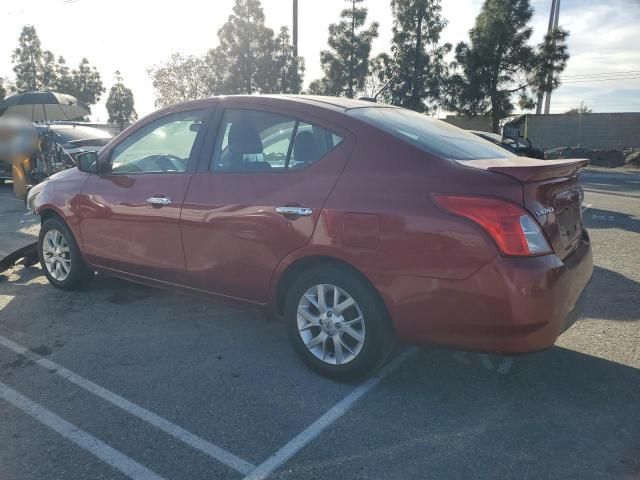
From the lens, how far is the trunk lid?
2783 mm

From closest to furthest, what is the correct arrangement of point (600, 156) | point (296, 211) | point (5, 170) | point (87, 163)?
1. point (296, 211)
2. point (87, 163)
3. point (5, 170)
4. point (600, 156)

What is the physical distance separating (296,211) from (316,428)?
4.07 feet

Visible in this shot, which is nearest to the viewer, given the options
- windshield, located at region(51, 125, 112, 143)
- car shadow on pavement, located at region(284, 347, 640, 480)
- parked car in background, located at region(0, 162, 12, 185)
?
car shadow on pavement, located at region(284, 347, 640, 480)

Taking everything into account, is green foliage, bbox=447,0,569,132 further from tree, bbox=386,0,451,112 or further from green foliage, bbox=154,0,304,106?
green foliage, bbox=154,0,304,106

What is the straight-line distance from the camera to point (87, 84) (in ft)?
180

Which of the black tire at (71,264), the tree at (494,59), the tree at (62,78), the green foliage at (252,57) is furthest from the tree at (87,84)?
the black tire at (71,264)

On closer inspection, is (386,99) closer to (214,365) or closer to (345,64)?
(345,64)

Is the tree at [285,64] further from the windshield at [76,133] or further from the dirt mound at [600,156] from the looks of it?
the windshield at [76,133]

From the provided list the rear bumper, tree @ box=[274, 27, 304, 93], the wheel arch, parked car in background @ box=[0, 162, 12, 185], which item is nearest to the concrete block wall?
tree @ box=[274, 27, 304, 93]

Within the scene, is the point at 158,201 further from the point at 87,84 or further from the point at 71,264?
the point at 87,84

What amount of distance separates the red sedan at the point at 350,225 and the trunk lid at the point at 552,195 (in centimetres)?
1

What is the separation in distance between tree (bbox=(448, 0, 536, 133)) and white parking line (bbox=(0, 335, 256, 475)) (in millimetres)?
28667

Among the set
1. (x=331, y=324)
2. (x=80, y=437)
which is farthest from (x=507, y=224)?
(x=80, y=437)

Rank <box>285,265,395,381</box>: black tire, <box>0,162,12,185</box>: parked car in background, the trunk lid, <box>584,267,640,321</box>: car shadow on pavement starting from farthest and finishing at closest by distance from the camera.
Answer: <box>0,162,12,185</box>: parked car in background
<box>584,267,640,321</box>: car shadow on pavement
<box>285,265,395,381</box>: black tire
the trunk lid
